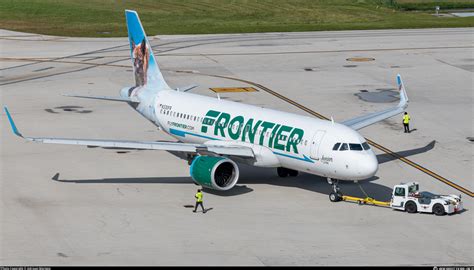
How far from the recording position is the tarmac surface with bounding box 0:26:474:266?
4325 cm

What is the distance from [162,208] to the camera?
5016 centimetres

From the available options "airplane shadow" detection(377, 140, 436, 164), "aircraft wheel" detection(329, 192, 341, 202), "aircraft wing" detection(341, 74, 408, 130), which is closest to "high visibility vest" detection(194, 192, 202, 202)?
"aircraft wheel" detection(329, 192, 341, 202)

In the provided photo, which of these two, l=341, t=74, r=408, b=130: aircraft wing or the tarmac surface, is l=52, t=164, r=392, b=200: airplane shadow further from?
l=341, t=74, r=408, b=130: aircraft wing

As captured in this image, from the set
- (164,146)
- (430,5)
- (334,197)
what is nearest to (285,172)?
(334,197)

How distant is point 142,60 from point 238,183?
1536 centimetres

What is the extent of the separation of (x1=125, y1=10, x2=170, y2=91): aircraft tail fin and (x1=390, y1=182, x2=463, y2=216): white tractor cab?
850 inches

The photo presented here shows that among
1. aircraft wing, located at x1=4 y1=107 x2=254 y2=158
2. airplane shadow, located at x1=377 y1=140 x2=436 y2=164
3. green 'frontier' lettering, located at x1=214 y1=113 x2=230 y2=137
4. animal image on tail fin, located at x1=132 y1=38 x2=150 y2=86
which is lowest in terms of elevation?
airplane shadow, located at x1=377 y1=140 x2=436 y2=164

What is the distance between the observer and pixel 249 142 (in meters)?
54.5

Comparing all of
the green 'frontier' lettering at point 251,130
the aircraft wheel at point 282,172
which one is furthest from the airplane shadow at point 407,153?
the green 'frontier' lettering at point 251,130

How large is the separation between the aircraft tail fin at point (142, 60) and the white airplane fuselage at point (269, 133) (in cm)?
251

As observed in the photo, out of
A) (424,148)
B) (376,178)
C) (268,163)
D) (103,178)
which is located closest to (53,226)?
(103,178)

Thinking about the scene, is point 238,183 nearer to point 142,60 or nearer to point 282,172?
point 282,172

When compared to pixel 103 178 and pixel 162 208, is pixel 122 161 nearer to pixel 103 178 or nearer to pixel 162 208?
pixel 103 178

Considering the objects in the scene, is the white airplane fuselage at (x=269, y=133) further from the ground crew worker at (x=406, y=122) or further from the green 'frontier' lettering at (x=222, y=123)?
the ground crew worker at (x=406, y=122)
